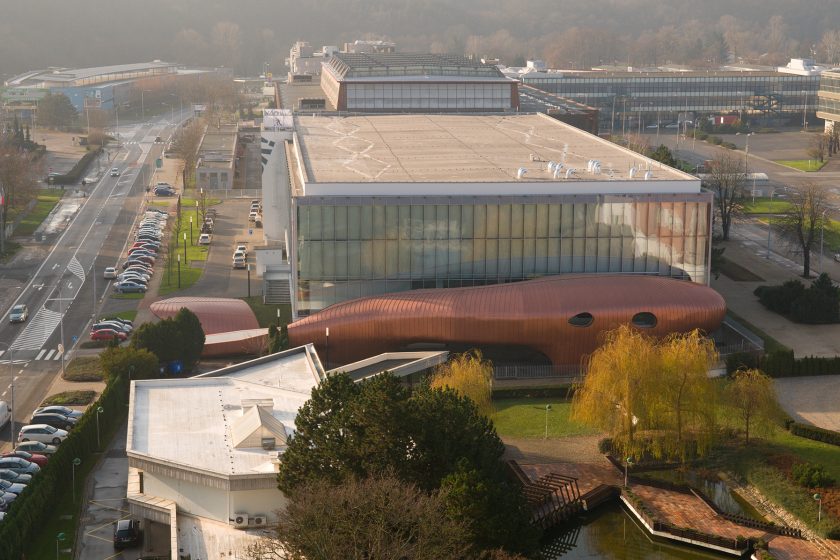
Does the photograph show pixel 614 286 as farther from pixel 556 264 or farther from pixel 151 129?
pixel 151 129

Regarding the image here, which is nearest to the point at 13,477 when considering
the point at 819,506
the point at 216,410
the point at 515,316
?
the point at 216,410

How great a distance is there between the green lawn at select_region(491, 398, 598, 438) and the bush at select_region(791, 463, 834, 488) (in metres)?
8.54

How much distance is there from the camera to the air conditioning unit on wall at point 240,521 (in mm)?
41219

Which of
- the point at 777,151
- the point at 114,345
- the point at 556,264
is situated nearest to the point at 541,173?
the point at 556,264

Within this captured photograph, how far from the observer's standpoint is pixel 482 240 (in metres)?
60.7

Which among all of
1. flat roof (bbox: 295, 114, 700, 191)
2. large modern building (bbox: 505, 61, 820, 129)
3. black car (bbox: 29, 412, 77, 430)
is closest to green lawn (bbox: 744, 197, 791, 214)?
flat roof (bbox: 295, 114, 700, 191)

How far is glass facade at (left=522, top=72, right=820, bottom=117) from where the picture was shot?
16175cm

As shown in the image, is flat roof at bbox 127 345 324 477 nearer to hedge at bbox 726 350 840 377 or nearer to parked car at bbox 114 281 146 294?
hedge at bbox 726 350 840 377

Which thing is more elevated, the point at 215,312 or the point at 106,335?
the point at 215,312

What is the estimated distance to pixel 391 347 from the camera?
58.1 metres

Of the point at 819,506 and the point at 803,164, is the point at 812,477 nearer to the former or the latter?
the point at 819,506

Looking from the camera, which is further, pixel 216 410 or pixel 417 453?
pixel 216 410

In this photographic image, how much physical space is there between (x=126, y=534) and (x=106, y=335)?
24.9m

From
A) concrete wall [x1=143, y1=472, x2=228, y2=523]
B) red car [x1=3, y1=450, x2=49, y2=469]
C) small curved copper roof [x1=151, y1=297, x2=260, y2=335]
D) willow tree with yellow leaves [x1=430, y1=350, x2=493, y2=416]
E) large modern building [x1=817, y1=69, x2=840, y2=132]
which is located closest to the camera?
concrete wall [x1=143, y1=472, x2=228, y2=523]
